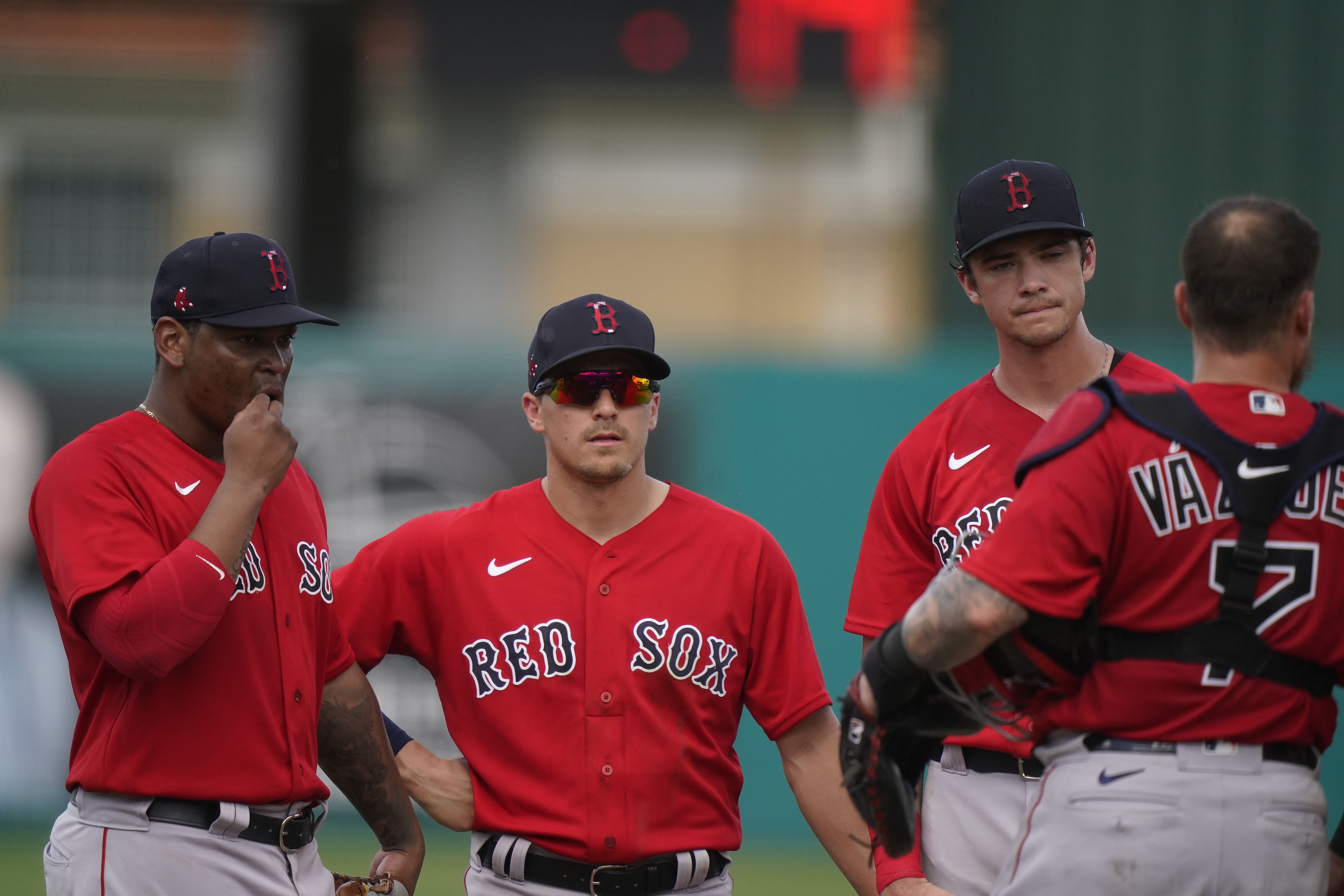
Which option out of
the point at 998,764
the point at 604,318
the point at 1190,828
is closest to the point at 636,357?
the point at 604,318

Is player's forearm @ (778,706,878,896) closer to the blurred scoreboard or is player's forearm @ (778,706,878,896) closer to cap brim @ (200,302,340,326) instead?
cap brim @ (200,302,340,326)

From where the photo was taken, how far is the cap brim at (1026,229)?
3.81 metres

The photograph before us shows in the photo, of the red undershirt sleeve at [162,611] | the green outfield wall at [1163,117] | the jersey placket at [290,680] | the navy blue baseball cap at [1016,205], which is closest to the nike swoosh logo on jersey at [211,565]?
the red undershirt sleeve at [162,611]

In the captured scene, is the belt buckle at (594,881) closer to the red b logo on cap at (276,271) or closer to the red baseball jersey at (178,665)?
the red baseball jersey at (178,665)

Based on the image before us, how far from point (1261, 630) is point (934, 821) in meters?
1.32

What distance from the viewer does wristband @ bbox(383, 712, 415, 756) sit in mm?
4090

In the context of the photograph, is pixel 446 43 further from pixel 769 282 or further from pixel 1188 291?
pixel 1188 291

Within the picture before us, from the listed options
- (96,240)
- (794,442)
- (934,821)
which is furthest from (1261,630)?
(96,240)

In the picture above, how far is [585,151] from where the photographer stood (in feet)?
69.5

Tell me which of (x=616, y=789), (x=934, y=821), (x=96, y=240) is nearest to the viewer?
(x=616, y=789)

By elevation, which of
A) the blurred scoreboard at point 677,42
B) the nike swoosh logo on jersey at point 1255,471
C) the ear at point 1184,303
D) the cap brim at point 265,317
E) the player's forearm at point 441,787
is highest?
the blurred scoreboard at point 677,42

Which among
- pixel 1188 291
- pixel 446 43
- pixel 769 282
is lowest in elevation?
pixel 769 282

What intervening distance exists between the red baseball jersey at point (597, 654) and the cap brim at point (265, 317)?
661 millimetres

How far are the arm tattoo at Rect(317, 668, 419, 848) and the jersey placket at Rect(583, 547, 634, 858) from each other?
59 centimetres
